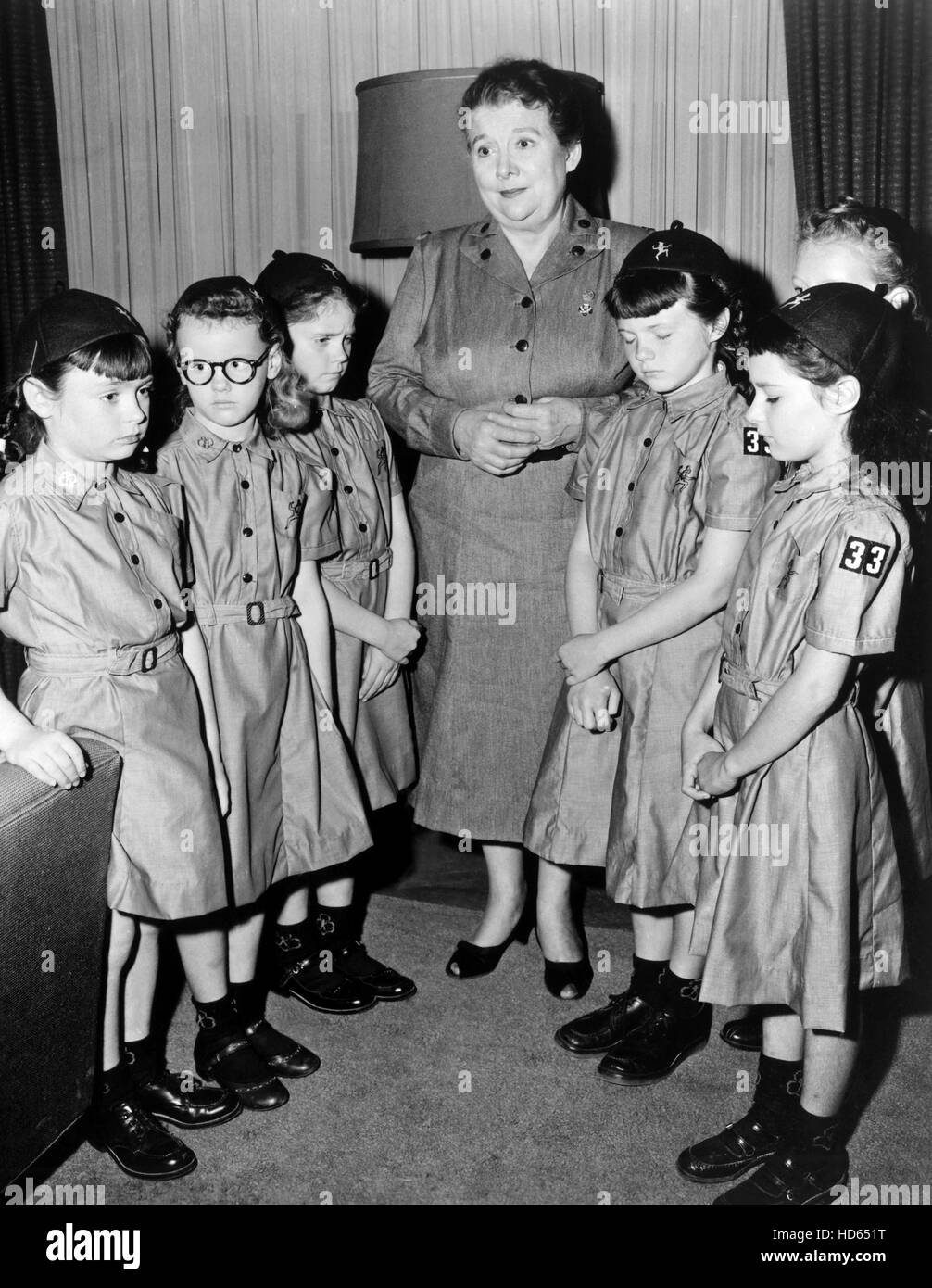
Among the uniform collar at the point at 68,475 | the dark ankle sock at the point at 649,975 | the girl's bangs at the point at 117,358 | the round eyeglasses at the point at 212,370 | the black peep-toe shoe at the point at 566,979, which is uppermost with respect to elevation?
the girl's bangs at the point at 117,358

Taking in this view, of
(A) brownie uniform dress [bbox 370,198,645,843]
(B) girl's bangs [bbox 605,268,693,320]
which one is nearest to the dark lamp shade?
(A) brownie uniform dress [bbox 370,198,645,843]

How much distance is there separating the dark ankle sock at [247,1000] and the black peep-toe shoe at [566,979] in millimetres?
592

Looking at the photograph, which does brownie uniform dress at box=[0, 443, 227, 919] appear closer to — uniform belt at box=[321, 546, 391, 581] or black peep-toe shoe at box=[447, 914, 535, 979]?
uniform belt at box=[321, 546, 391, 581]

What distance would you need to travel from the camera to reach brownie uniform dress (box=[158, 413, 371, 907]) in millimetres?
2113

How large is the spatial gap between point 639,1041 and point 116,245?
7.95 feet

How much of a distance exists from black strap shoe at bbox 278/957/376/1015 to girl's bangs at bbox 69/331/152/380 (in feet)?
4.11

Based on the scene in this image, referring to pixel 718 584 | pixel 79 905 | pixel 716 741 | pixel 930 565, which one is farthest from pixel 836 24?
pixel 79 905

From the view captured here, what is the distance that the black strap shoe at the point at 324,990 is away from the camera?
2479mm

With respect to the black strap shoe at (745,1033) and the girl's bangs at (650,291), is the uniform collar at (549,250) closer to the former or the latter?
the girl's bangs at (650,291)

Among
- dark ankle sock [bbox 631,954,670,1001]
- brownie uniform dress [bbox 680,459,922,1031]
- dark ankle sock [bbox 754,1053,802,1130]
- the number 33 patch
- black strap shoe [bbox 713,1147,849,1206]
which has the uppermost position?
the number 33 patch

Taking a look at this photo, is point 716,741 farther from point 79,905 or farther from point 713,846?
point 79,905

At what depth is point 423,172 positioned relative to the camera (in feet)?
8.54

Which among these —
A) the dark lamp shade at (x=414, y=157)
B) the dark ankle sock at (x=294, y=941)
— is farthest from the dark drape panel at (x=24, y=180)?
the dark ankle sock at (x=294, y=941)
